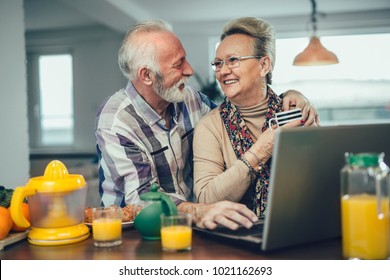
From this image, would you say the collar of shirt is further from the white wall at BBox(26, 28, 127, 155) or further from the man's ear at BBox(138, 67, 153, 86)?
the white wall at BBox(26, 28, 127, 155)

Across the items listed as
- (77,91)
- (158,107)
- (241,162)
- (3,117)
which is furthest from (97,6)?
(241,162)

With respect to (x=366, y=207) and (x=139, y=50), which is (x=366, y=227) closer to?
(x=366, y=207)

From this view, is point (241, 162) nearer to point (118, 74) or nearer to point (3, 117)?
point (3, 117)

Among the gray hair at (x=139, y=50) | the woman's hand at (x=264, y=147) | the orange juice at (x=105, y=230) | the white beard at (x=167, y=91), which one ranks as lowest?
the orange juice at (x=105, y=230)

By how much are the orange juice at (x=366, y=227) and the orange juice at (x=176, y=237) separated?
1.12ft

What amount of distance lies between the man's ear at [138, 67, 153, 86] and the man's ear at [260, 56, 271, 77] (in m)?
0.44


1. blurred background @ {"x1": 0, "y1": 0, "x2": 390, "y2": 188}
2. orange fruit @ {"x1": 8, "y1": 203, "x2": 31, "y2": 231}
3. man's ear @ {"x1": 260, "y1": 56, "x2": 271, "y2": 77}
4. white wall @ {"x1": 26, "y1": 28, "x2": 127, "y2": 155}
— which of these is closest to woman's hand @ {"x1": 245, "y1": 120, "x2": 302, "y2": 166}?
man's ear @ {"x1": 260, "y1": 56, "x2": 271, "y2": 77}

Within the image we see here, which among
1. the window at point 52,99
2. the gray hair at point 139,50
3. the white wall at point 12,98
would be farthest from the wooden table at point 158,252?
the window at point 52,99

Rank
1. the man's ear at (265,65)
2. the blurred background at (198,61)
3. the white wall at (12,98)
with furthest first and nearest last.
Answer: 1. the blurred background at (198,61)
2. the white wall at (12,98)
3. the man's ear at (265,65)

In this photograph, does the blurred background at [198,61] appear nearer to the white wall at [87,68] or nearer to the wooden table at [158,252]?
the white wall at [87,68]

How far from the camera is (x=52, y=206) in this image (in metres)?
1.19

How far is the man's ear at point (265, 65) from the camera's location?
1.79 m

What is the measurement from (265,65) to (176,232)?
927 mm

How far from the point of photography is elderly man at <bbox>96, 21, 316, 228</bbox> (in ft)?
5.68
